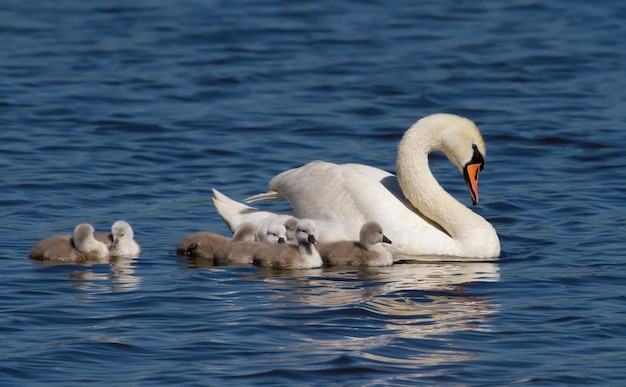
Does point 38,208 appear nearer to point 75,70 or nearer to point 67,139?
point 67,139

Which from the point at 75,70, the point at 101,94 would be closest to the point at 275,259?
the point at 101,94

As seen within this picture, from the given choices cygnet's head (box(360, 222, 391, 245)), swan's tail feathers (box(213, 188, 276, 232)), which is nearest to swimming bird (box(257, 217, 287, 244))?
swan's tail feathers (box(213, 188, 276, 232))

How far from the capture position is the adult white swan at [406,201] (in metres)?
12.5

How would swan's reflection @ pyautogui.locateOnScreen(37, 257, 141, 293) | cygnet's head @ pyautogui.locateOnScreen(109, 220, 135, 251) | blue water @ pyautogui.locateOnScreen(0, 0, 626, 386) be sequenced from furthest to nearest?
cygnet's head @ pyautogui.locateOnScreen(109, 220, 135, 251), swan's reflection @ pyautogui.locateOnScreen(37, 257, 141, 293), blue water @ pyautogui.locateOnScreen(0, 0, 626, 386)

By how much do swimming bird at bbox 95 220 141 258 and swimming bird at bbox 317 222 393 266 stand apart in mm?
1600

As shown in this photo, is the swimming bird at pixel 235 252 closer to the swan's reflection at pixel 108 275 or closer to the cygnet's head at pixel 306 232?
the cygnet's head at pixel 306 232

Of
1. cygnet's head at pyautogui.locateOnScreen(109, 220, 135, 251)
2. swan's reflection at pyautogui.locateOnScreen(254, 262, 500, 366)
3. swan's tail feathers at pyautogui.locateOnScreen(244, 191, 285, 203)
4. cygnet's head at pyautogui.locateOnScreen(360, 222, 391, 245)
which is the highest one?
swan's tail feathers at pyautogui.locateOnScreen(244, 191, 285, 203)

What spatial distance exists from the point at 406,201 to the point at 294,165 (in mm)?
3642

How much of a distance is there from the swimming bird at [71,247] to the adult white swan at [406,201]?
1.53 meters

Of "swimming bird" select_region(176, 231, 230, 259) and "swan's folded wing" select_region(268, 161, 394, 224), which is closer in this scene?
"swimming bird" select_region(176, 231, 230, 259)

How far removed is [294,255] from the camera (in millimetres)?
11945

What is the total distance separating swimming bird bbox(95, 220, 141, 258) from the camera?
39.6 ft

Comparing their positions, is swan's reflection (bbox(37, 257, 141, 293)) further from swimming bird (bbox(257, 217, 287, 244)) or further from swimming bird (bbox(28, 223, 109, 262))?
swimming bird (bbox(257, 217, 287, 244))

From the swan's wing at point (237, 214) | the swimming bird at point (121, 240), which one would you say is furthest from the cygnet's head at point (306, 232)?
the swimming bird at point (121, 240)
